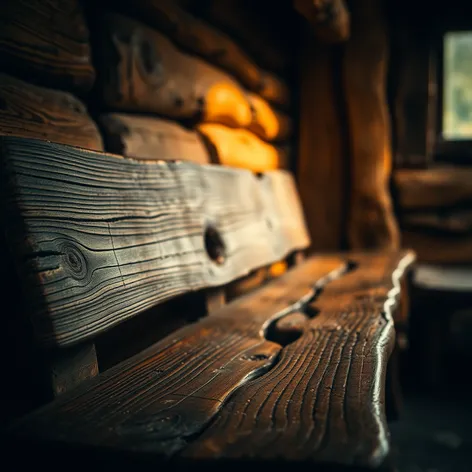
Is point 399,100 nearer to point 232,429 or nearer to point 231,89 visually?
point 231,89

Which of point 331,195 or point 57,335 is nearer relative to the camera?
point 57,335

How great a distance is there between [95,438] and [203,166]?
3.90 feet

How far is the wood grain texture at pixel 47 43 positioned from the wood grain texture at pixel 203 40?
335 millimetres

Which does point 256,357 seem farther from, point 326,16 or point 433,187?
point 433,187

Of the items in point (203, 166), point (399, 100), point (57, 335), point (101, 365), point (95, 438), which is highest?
point (399, 100)

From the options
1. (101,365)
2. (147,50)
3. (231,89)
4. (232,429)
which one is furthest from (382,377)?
(231,89)

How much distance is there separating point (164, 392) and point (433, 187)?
10.6 feet

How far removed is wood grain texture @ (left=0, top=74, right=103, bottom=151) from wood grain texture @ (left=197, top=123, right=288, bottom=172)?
87 centimetres

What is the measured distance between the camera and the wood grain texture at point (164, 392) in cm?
79

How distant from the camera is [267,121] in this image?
3.12 m

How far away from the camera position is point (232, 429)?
0.80 meters

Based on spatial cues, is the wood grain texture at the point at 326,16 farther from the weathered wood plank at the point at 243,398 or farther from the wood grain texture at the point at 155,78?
the weathered wood plank at the point at 243,398

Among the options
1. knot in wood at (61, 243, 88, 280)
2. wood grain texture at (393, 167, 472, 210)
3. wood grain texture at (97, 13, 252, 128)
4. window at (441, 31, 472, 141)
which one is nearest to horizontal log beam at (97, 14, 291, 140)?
wood grain texture at (97, 13, 252, 128)

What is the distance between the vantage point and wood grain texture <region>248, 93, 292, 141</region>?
2.94 m
